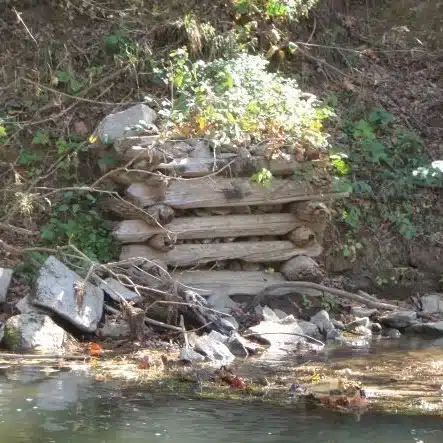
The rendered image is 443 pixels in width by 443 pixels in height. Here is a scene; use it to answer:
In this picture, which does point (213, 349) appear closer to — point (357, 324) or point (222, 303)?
point (222, 303)

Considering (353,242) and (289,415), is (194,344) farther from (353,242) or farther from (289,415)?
(353,242)

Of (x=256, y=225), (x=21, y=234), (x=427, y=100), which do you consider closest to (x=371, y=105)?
(x=427, y=100)

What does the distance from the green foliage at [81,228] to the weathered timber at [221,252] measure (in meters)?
0.27

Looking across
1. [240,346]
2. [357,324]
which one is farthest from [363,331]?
[240,346]

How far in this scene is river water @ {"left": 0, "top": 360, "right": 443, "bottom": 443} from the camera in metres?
5.19

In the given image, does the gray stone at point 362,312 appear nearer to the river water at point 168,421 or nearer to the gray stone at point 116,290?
the gray stone at point 116,290

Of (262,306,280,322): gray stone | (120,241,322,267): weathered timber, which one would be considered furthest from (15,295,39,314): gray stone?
(262,306,280,322): gray stone

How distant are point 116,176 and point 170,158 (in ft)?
2.11

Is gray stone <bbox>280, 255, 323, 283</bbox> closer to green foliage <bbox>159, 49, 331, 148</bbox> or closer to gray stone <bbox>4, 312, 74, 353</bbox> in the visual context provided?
green foliage <bbox>159, 49, 331, 148</bbox>

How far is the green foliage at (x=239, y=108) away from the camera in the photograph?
9.31 metres

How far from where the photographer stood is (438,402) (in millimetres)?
6070

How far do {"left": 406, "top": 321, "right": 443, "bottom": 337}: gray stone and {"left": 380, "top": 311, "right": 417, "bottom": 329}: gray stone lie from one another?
0.26 feet

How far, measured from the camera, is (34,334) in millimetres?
7680

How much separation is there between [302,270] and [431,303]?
1.52 m
